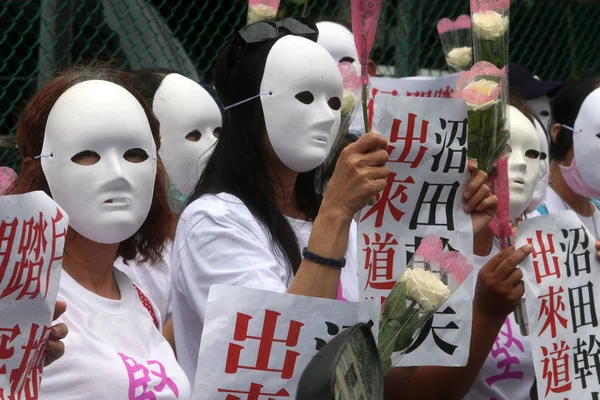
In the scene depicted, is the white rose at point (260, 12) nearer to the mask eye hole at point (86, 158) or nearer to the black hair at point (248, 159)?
the black hair at point (248, 159)

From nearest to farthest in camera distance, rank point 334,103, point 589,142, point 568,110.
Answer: point 334,103, point 589,142, point 568,110

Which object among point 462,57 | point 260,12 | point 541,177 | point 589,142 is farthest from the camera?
point 589,142

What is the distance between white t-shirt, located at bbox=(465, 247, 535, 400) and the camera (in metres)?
3.37

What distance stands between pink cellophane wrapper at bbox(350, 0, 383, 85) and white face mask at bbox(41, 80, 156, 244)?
58cm

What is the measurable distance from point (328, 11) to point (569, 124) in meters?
1.44

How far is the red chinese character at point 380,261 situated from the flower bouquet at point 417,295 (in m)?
0.17

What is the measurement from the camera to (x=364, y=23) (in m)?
2.53

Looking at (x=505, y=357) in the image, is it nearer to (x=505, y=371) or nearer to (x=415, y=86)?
(x=505, y=371)

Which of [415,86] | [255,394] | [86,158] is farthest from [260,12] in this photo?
[255,394]

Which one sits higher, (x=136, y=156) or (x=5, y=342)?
(x=136, y=156)

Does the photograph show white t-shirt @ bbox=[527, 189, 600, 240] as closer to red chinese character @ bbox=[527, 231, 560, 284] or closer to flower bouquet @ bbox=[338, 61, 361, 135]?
flower bouquet @ bbox=[338, 61, 361, 135]

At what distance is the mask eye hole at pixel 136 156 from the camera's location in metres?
2.67

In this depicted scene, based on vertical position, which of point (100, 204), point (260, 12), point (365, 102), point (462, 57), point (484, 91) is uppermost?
point (260, 12)

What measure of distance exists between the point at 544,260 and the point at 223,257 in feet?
3.39
